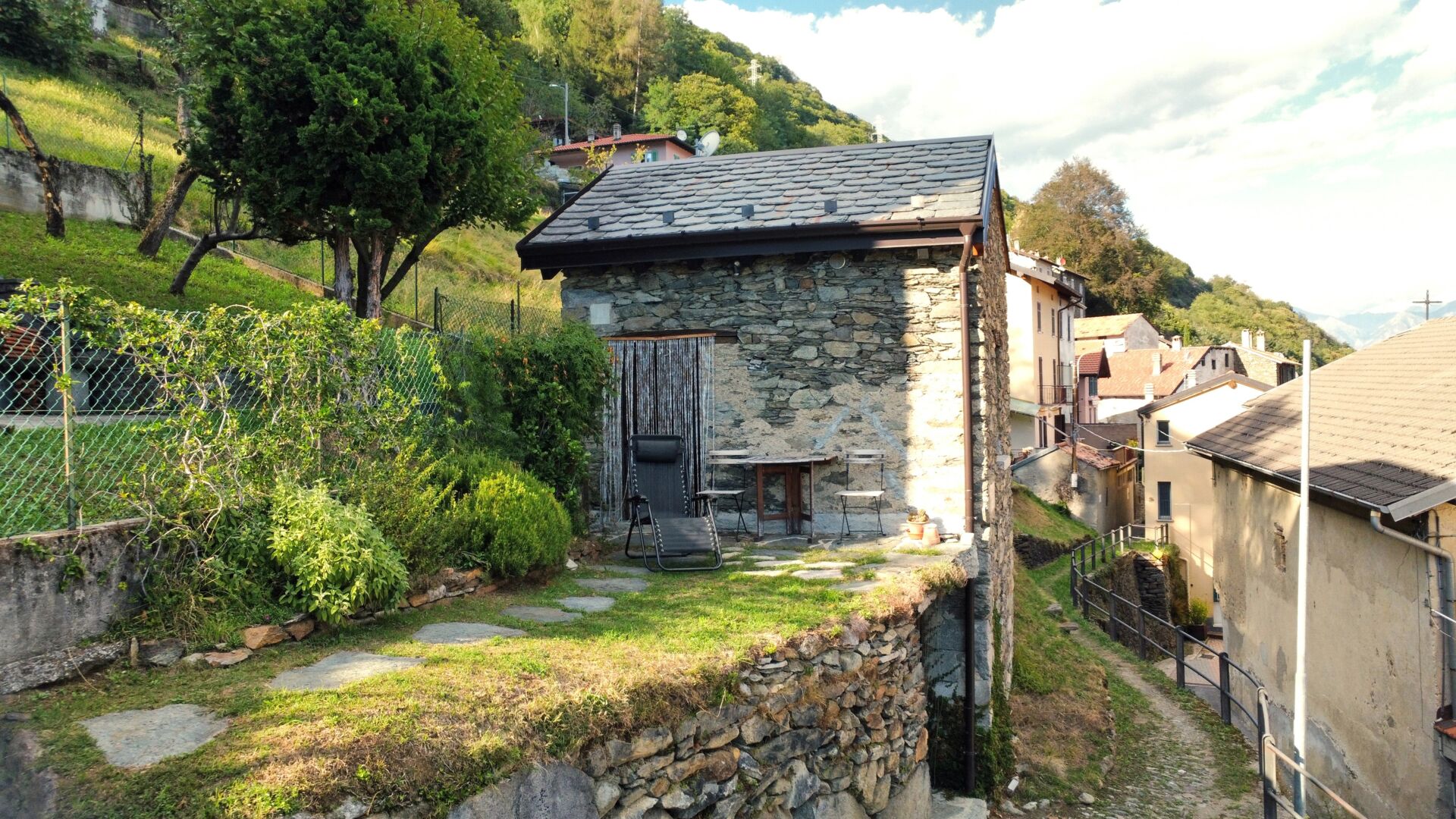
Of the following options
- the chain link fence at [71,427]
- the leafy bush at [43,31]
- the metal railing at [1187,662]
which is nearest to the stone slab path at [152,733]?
the chain link fence at [71,427]

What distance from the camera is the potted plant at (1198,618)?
2386cm

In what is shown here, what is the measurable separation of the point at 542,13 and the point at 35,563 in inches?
1991

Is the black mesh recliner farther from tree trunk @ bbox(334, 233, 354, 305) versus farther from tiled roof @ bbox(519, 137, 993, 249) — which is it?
tree trunk @ bbox(334, 233, 354, 305)

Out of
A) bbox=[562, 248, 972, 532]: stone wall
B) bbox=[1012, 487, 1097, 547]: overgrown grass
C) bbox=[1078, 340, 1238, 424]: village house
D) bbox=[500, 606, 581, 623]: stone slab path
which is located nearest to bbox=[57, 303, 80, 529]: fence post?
bbox=[500, 606, 581, 623]: stone slab path

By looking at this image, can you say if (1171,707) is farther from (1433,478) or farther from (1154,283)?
(1154,283)

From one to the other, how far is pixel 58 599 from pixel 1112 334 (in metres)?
46.2

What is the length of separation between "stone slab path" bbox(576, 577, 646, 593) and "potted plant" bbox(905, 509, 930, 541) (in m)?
2.65

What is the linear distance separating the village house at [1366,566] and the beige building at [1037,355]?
43.4 feet

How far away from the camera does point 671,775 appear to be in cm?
429

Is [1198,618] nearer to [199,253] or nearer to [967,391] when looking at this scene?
[967,391]

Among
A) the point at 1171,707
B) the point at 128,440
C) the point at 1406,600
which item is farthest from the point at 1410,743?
the point at 128,440

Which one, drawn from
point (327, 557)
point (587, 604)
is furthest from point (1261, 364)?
point (327, 557)

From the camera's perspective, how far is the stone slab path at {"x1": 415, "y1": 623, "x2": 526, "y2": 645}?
4.77 meters

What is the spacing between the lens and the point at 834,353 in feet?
28.4
